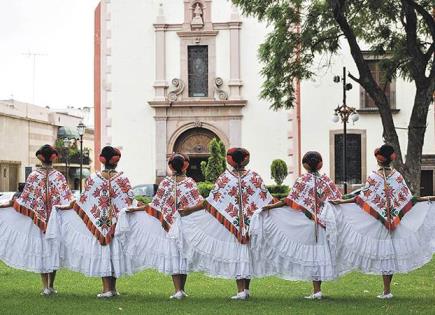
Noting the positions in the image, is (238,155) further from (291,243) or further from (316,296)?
(316,296)

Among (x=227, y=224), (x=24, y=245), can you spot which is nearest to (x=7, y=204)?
(x=24, y=245)

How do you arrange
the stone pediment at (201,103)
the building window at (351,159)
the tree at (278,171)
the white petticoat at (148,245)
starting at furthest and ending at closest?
the stone pediment at (201,103)
the building window at (351,159)
the tree at (278,171)
the white petticoat at (148,245)

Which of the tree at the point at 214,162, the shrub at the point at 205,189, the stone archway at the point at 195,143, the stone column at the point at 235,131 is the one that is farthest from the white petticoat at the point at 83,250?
the stone archway at the point at 195,143

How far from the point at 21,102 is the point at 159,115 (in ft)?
105

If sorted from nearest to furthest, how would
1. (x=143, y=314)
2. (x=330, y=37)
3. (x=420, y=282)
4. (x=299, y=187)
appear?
(x=143, y=314)
(x=299, y=187)
(x=420, y=282)
(x=330, y=37)

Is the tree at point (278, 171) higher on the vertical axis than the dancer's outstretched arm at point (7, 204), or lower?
higher

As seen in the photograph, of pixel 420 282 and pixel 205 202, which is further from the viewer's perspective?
pixel 420 282

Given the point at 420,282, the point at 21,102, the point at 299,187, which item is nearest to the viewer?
the point at 299,187

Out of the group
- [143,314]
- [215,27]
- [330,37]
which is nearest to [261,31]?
[215,27]

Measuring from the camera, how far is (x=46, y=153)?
11914mm

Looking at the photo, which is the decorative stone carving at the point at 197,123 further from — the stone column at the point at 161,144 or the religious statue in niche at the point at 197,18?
the religious statue in niche at the point at 197,18

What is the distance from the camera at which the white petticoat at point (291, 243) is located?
11.2 metres

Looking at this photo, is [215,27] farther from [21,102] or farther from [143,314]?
[21,102]

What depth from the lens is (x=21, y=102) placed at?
63.4 metres
